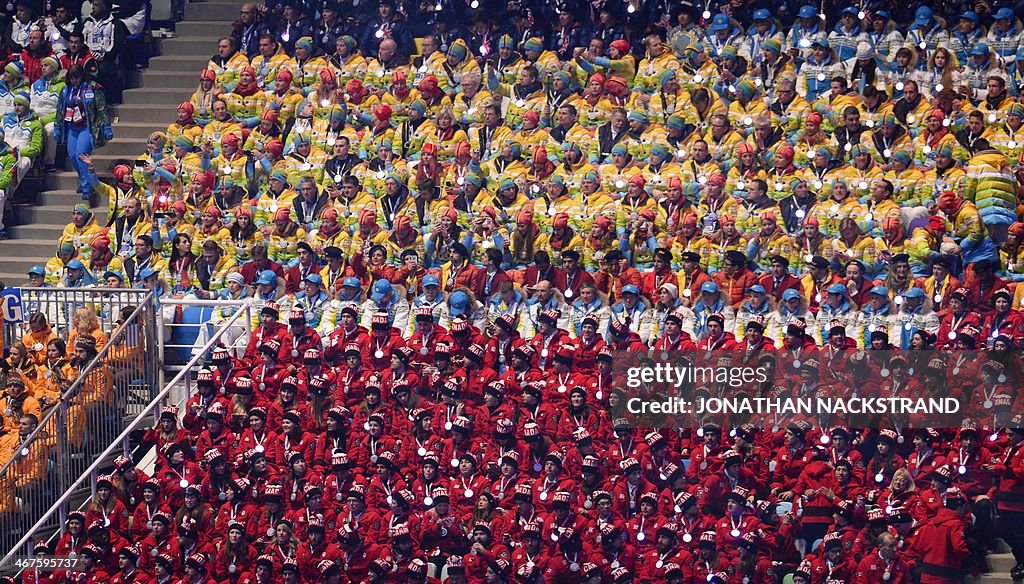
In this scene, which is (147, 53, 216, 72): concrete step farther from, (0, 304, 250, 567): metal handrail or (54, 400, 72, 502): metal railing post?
(54, 400, 72, 502): metal railing post

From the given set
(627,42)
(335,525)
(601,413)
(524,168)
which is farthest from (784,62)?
(335,525)

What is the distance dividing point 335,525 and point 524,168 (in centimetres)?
436

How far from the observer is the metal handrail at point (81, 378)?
1686cm

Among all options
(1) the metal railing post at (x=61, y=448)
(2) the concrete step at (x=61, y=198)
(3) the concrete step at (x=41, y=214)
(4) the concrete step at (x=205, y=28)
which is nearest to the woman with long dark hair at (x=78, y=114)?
(2) the concrete step at (x=61, y=198)

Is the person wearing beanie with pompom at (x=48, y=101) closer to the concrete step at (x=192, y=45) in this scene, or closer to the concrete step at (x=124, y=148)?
the concrete step at (x=124, y=148)

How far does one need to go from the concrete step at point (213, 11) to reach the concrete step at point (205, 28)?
1cm

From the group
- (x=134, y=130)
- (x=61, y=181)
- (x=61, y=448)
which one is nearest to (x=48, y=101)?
(x=61, y=181)

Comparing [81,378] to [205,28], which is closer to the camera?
[81,378]

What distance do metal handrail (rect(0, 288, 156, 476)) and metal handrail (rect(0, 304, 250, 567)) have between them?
0.50m

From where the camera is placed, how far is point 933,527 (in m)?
15.5

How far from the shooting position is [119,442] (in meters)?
17.5

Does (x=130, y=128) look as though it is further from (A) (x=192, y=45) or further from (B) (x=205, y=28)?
(B) (x=205, y=28)

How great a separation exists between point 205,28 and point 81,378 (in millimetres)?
6767

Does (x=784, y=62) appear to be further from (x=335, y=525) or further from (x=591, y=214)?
(x=335, y=525)
